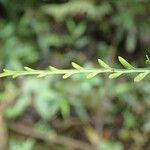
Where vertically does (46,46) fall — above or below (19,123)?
above

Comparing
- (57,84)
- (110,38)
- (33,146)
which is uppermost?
(110,38)

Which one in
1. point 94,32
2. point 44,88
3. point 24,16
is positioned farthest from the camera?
point 94,32

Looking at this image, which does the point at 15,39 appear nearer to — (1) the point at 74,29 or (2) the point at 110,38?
(1) the point at 74,29

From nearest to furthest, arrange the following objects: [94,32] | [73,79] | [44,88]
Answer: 1. [44,88]
2. [73,79]
3. [94,32]

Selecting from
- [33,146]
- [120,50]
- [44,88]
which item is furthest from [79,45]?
[33,146]

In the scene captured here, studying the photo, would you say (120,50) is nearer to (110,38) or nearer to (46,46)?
(110,38)

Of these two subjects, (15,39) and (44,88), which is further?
(15,39)
